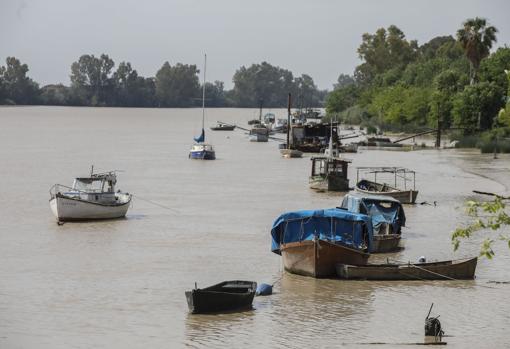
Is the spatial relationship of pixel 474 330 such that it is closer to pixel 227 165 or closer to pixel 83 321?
pixel 83 321

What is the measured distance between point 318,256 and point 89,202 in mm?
16568

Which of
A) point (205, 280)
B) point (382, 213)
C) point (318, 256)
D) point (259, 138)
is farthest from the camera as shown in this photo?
point (259, 138)

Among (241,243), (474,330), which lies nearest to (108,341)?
(474,330)

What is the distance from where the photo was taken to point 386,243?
3712 centimetres

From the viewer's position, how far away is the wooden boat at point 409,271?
103ft

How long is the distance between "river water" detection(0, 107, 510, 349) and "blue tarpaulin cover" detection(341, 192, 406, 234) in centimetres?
129

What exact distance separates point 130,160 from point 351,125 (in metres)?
86.2

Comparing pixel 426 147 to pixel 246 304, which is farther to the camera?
pixel 426 147

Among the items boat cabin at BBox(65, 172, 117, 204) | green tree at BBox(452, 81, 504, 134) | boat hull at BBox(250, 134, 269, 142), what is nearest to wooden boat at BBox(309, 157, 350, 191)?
boat cabin at BBox(65, 172, 117, 204)

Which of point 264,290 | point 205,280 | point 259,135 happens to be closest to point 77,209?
point 205,280

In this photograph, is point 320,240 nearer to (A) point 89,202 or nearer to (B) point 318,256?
(B) point 318,256

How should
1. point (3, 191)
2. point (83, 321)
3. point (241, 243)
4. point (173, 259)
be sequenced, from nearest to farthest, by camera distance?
point (83, 321) < point (173, 259) < point (241, 243) < point (3, 191)

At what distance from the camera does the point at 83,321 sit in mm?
27062

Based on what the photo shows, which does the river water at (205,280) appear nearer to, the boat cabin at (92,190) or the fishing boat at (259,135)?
the boat cabin at (92,190)
